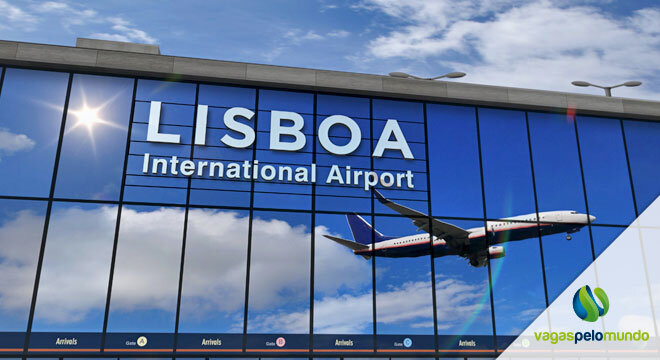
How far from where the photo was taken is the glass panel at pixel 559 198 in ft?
69.8

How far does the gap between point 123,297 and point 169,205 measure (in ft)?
10.8

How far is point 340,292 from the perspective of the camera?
767 inches

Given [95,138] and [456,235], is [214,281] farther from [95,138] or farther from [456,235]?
[456,235]

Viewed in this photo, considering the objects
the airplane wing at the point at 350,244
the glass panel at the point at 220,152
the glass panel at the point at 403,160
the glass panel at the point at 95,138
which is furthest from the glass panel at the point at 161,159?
the glass panel at the point at 403,160

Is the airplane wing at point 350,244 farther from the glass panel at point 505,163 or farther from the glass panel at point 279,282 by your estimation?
the glass panel at point 505,163

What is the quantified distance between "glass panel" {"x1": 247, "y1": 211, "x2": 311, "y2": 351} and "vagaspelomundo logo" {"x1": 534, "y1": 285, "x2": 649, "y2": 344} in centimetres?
851

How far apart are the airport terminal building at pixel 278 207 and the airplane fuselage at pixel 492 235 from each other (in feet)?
0.23

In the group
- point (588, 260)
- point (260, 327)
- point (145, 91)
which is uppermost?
point (145, 91)

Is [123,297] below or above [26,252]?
below

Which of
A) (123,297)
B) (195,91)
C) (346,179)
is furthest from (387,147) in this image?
(123,297)

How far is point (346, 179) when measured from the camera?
826 inches

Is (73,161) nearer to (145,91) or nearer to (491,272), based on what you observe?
(145,91)

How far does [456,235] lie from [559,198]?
471 cm

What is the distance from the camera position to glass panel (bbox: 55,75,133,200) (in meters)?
19.2
